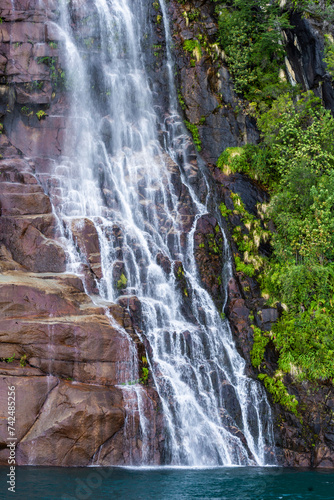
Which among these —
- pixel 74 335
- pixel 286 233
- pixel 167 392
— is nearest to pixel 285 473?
pixel 167 392

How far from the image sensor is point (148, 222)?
69.6 feet

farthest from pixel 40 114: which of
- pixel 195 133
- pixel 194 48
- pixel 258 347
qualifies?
pixel 258 347

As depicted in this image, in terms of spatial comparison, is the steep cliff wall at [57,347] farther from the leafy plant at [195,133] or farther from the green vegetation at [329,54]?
the green vegetation at [329,54]

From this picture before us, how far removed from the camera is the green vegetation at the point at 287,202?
1847 cm

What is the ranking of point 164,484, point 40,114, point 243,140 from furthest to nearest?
point 243,140 < point 40,114 < point 164,484

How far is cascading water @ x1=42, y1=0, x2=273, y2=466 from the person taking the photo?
52.0 ft

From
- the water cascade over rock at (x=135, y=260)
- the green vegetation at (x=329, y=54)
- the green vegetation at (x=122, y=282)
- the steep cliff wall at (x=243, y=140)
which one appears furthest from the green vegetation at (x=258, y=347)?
the green vegetation at (x=329, y=54)

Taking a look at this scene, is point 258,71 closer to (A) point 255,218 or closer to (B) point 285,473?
(A) point 255,218

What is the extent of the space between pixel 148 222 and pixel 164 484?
11551 millimetres

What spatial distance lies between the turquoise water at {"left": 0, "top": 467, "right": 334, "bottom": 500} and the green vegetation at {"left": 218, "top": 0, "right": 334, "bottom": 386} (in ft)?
13.9

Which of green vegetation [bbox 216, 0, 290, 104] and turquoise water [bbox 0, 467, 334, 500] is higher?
green vegetation [bbox 216, 0, 290, 104]

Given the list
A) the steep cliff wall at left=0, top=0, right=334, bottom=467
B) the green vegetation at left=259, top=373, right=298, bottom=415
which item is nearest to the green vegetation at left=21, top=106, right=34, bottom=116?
the steep cliff wall at left=0, top=0, right=334, bottom=467

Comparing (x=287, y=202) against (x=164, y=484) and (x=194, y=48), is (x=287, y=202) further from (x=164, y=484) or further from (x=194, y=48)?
(x=164, y=484)

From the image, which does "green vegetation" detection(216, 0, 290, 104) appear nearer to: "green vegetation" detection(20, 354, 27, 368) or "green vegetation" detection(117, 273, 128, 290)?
"green vegetation" detection(117, 273, 128, 290)
